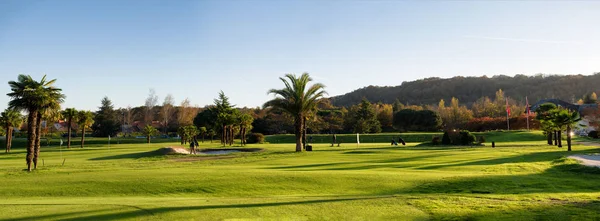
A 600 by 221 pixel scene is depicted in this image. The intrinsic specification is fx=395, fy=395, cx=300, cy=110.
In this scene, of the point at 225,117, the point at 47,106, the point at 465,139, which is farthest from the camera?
the point at 225,117

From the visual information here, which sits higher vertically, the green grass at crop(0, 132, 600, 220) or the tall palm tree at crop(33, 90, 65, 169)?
the tall palm tree at crop(33, 90, 65, 169)

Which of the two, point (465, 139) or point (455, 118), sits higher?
point (455, 118)

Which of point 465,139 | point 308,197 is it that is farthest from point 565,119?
point 308,197

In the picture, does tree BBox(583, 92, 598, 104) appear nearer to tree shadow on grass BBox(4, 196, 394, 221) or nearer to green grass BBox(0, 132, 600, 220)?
green grass BBox(0, 132, 600, 220)

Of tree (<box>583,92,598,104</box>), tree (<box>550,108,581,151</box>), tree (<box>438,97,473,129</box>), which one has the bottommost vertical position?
tree (<box>550,108,581,151</box>)

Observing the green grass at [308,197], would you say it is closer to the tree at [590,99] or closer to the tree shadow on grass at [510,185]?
the tree shadow on grass at [510,185]

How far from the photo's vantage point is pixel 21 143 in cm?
8075

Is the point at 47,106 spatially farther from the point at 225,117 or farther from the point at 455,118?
the point at 455,118

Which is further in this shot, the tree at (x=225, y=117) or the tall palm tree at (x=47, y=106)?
the tree at (x=225, y=117)

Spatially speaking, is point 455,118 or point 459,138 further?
point 455,118

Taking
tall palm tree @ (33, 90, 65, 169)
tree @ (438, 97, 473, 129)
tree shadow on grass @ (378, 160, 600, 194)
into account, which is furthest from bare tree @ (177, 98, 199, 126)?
tree shadow on grass @ (378, 160, 600, 194)

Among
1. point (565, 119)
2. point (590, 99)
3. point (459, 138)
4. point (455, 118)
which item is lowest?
point (459, 138)

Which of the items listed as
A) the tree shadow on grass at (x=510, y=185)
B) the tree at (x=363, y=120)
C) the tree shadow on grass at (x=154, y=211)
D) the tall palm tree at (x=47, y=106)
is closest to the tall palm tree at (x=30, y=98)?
the tall palm tree at (x=47, y=106)

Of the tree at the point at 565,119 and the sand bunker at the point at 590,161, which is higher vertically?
the tree at the point at 565,119
